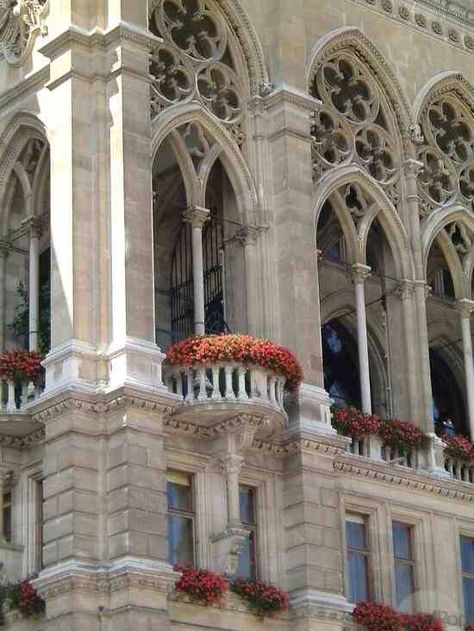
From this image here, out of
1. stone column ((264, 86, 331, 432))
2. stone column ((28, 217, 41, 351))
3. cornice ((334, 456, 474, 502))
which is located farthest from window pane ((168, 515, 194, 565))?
stone column ((28, 217, 41, 351))

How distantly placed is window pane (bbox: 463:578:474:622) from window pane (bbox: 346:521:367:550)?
2599mm

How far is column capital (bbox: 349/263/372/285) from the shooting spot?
3825cm

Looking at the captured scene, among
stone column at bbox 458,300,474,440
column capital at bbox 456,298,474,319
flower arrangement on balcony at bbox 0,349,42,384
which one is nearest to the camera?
flower arrangement on balcony at bbox 0,349,42,384

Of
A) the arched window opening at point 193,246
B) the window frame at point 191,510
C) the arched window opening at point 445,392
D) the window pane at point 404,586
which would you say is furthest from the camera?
the arched window opening at point 445,392

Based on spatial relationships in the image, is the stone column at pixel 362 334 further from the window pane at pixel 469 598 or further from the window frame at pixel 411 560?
the window pane at pixel 469 598

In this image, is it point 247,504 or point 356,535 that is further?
point 356,535

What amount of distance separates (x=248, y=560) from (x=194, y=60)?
9890 millimetres

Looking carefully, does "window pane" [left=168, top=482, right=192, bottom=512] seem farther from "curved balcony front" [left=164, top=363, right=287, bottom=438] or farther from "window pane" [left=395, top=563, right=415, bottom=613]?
"window pane" [left=395, top=563, right=415, bottom=613]

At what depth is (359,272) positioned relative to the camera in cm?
3825

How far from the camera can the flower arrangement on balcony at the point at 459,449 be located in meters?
37.8

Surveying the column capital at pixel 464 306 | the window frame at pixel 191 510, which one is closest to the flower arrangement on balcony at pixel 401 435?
the column capital at pixel 464 306

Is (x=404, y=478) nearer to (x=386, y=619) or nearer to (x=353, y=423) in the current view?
(x=353, y=423)

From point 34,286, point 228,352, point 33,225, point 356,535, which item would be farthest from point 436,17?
point 356,535

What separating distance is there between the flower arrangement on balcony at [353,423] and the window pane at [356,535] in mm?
1695
